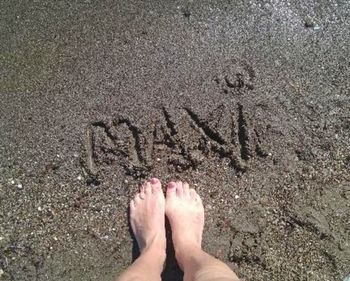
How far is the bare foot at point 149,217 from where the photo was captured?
2.49 metres

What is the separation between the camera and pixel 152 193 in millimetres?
2592

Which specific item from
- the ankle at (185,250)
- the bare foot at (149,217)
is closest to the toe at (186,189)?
the bare foot at (149,217)

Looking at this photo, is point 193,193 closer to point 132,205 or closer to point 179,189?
point 179,189

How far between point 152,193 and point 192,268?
50 cm

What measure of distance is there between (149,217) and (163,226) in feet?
0.39

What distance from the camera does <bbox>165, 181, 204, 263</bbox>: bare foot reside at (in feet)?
8.24

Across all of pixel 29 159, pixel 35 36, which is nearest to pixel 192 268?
pixel 29 159

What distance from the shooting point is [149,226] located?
2.53 m

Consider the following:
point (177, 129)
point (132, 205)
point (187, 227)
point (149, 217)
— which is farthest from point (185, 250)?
point (177, 129)

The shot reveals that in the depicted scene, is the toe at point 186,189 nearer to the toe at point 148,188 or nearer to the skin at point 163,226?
the skin at point 163,226

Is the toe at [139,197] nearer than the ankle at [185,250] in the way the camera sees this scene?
No

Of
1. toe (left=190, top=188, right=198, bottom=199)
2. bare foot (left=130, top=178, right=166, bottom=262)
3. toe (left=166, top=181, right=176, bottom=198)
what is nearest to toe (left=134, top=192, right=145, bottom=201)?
bare foot (left=130, top=178, right=166, bottom=262)

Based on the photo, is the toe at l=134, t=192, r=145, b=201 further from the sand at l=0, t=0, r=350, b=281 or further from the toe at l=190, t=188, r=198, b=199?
the toe at l=190, t=188, r=198, b=199

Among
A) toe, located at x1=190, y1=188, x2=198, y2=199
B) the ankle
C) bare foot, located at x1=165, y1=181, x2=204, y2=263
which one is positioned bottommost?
the ankle
